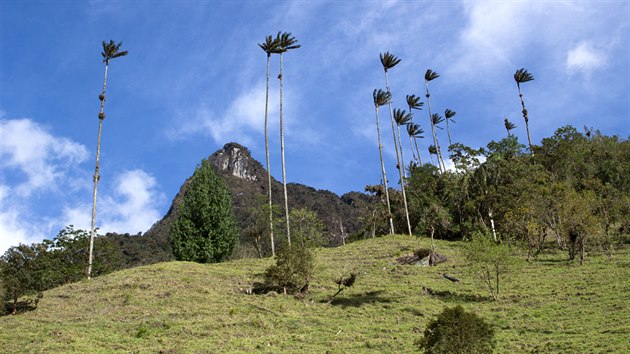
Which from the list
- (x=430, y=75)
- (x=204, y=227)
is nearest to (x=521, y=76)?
(x=430, y=75)

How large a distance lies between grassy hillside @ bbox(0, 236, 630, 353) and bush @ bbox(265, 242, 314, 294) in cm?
154

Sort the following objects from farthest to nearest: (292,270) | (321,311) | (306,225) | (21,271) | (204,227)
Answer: (306,225)
(204,227)
(21,271)
(292,270)
(321,311)

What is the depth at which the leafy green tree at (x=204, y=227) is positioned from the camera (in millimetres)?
60594

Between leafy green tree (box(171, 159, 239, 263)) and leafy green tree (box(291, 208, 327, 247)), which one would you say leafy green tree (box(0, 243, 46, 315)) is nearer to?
leafy green tree (box(171, 159, 239, 263))

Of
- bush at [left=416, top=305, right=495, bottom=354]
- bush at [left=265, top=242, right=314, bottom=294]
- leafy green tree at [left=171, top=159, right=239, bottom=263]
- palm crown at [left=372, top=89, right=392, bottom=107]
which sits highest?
palm crown at [left=372, top=89, right=392, bottom=107]

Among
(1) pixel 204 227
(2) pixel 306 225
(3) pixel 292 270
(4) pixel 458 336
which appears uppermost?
(2) pixel 306 225

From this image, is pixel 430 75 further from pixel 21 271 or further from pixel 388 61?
pixel 21 271

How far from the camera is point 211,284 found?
44.8m

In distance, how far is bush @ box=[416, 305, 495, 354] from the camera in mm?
22531

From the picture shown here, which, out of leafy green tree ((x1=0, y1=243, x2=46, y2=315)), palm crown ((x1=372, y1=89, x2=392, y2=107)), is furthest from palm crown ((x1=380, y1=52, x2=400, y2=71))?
leafy green tree ((x1=0, y1=243, x2=46, y2=315))

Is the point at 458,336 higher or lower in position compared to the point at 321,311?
lower

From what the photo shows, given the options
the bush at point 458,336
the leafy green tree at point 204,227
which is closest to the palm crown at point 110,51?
the leafy green tree at point 204,227

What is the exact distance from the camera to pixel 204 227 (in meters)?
61.5

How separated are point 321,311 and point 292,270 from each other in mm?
6007
